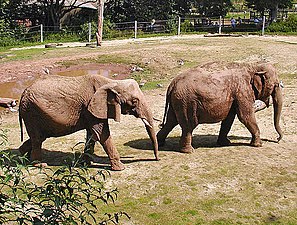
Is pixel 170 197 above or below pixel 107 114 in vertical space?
below

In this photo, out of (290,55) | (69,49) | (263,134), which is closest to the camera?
(263,134)

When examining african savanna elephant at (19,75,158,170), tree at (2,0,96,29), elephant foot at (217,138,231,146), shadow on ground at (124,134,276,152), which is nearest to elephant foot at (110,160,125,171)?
african savanna elephant at (19,75,158,170)

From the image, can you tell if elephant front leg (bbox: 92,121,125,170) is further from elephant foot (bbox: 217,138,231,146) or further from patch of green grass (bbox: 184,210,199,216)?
elephant foot (bbox: 217,138,231,146)

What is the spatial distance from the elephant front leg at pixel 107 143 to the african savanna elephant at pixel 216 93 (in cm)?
154

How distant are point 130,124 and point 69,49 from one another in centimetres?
1519

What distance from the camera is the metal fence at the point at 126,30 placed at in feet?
103

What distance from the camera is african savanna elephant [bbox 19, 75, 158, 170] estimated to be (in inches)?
297

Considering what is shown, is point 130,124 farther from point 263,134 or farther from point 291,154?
point 291,154

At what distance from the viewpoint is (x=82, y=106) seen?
7.75 m

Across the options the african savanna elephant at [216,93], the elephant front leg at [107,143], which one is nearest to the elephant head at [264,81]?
the african savanna elephant at [216,93]

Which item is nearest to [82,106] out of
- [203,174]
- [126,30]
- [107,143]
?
[107,143]

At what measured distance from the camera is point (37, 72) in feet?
63.7

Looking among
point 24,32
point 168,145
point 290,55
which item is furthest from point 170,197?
point 24,32

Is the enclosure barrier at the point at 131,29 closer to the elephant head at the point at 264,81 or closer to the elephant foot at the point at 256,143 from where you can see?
the elephant head at the point at 264,81
